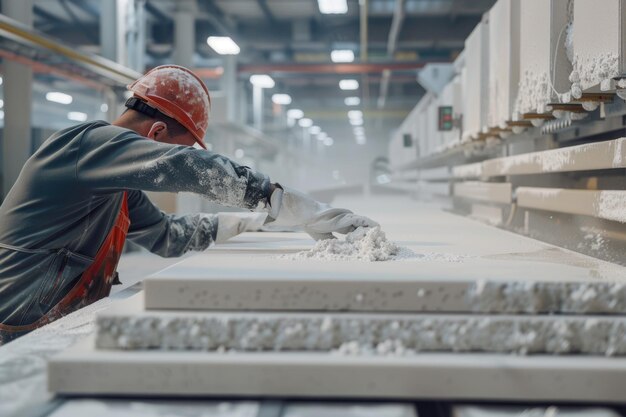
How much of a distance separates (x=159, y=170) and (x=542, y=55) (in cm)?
159

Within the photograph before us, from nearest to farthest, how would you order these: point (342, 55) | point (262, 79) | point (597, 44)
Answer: point (597, 44) < point (342, 55) < point (262, 79)

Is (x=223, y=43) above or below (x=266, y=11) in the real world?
below

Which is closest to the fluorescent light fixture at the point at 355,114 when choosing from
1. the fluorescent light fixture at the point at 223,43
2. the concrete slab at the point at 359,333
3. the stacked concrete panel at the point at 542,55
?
the fluorescent light fixture at the point at 223,43

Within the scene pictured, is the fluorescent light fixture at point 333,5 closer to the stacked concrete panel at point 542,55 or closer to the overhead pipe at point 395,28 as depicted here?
the overhead pipe at point 395,28

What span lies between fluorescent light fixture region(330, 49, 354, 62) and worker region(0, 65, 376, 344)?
9228mm

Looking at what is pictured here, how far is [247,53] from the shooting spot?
1230 cm

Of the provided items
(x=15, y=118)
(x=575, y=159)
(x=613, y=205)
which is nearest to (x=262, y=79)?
(x=15, y=118)

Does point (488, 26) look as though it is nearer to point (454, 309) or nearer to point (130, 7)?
Result: point (454, 309)

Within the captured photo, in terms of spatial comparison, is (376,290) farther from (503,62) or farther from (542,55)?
(503,62)

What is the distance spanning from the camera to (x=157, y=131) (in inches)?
80.9

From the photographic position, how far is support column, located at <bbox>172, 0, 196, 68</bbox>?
32.2ft

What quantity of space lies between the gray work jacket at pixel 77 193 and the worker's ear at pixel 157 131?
19 centimetres

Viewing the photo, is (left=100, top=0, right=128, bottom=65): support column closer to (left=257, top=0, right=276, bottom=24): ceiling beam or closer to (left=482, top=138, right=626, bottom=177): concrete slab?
(left=257, top=0, right=276, bottom=24): ceiling beam

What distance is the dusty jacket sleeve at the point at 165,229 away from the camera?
7.89 feet
